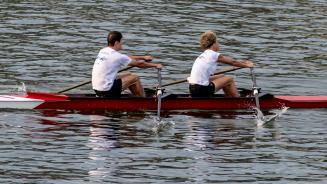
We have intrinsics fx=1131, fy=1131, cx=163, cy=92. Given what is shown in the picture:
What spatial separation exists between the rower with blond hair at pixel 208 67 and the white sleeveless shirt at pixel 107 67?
5.61 feet

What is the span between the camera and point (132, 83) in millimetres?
27781

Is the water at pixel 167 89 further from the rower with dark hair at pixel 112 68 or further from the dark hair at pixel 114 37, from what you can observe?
the dark hair at pixel 114 37

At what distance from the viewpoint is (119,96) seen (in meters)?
27.6

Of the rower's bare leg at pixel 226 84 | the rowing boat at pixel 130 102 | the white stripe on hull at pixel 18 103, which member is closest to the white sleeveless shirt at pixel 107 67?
the rowing boat at pixel 130 102

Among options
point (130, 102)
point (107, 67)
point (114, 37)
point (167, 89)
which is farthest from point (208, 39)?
point (167, 89)

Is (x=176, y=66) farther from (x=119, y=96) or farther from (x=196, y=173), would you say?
(x=196, y=173)

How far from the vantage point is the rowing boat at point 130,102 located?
1070 inches

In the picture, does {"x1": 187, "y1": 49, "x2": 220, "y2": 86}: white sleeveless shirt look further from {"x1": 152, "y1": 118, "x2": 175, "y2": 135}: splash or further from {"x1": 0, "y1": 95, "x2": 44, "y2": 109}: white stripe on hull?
{"x1": 0, "y1": 95, "x2": 44, "y2": 109}: white stripe on hull

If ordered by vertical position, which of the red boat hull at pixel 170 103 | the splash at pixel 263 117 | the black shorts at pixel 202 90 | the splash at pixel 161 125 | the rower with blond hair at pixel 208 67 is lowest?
the splash at pixel 263 117

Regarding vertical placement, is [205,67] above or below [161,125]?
above

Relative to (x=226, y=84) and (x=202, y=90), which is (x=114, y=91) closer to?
(x=202, y=90)

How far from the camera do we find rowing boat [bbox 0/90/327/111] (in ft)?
89.2

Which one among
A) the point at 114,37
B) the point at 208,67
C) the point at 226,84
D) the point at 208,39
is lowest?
the point at 226,84

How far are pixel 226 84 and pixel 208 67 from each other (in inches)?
27.5
